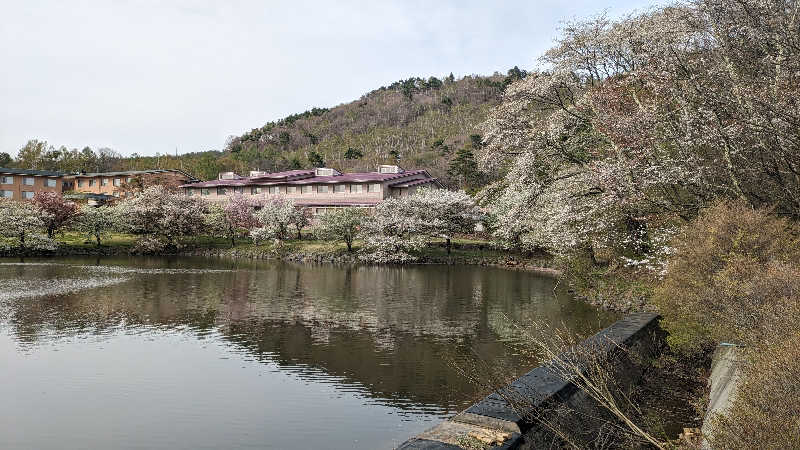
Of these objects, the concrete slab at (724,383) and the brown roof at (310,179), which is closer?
the concrete slab at (724,383)

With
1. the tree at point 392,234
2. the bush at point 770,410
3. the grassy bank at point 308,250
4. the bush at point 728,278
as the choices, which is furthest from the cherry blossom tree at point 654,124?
the tree at point 392,234

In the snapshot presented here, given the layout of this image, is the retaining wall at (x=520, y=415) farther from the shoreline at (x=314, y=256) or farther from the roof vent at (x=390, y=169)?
the roof vent at (x=390, y=169)

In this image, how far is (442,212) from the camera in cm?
5316

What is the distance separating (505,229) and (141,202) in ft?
157

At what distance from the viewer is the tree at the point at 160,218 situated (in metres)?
58.4

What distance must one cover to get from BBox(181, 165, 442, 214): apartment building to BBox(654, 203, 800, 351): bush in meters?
52.3

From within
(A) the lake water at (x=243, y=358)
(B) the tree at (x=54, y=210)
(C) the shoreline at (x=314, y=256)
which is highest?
(B) the tree at (x=54, y=210)

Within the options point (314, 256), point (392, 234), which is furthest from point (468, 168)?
point (314, 256)

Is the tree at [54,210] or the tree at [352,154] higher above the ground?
the tree at [352,154]

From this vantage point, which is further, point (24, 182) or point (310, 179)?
point (24, 182)

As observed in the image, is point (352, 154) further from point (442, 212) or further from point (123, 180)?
point (442, 212)

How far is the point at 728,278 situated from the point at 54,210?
2601 inches

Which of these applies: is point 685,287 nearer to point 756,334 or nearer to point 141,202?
point 756,334

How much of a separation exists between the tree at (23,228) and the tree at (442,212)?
120ft
